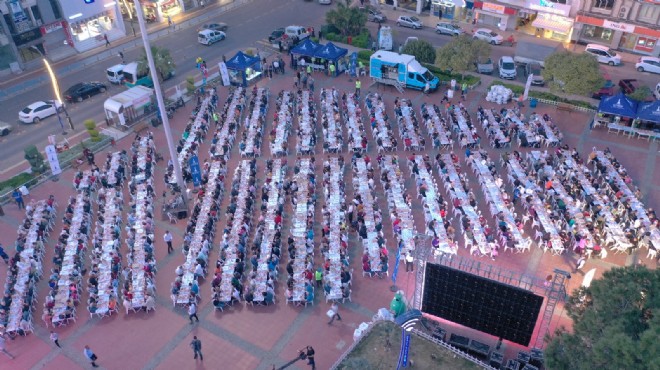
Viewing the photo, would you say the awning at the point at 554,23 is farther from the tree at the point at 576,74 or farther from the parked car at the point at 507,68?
the tree at the point at 576,74

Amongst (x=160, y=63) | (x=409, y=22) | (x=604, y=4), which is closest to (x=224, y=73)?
(x=160, y=63)

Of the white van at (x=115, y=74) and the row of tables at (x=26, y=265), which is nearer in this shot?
the row of tables at (x=26, y=265)

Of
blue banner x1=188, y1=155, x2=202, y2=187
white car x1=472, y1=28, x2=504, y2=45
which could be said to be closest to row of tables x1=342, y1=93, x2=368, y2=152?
blue banner x1=188, y1=155, x2=202, y2=187

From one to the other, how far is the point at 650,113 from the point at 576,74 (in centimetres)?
534

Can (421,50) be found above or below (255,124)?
above

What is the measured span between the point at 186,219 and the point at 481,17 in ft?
131

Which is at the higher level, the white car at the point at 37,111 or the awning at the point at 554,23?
the awning at the point at 554,23

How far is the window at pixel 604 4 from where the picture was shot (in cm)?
4834

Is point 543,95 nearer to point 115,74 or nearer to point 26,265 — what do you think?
point 115,74

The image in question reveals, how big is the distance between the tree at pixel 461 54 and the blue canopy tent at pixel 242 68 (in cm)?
1509

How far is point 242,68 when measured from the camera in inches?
1730

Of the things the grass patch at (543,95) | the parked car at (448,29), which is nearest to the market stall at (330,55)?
the grass patch at (543,95)

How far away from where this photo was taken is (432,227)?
27797 millimetres

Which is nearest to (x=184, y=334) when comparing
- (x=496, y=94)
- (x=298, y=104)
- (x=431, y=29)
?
(x=298, y=104)
